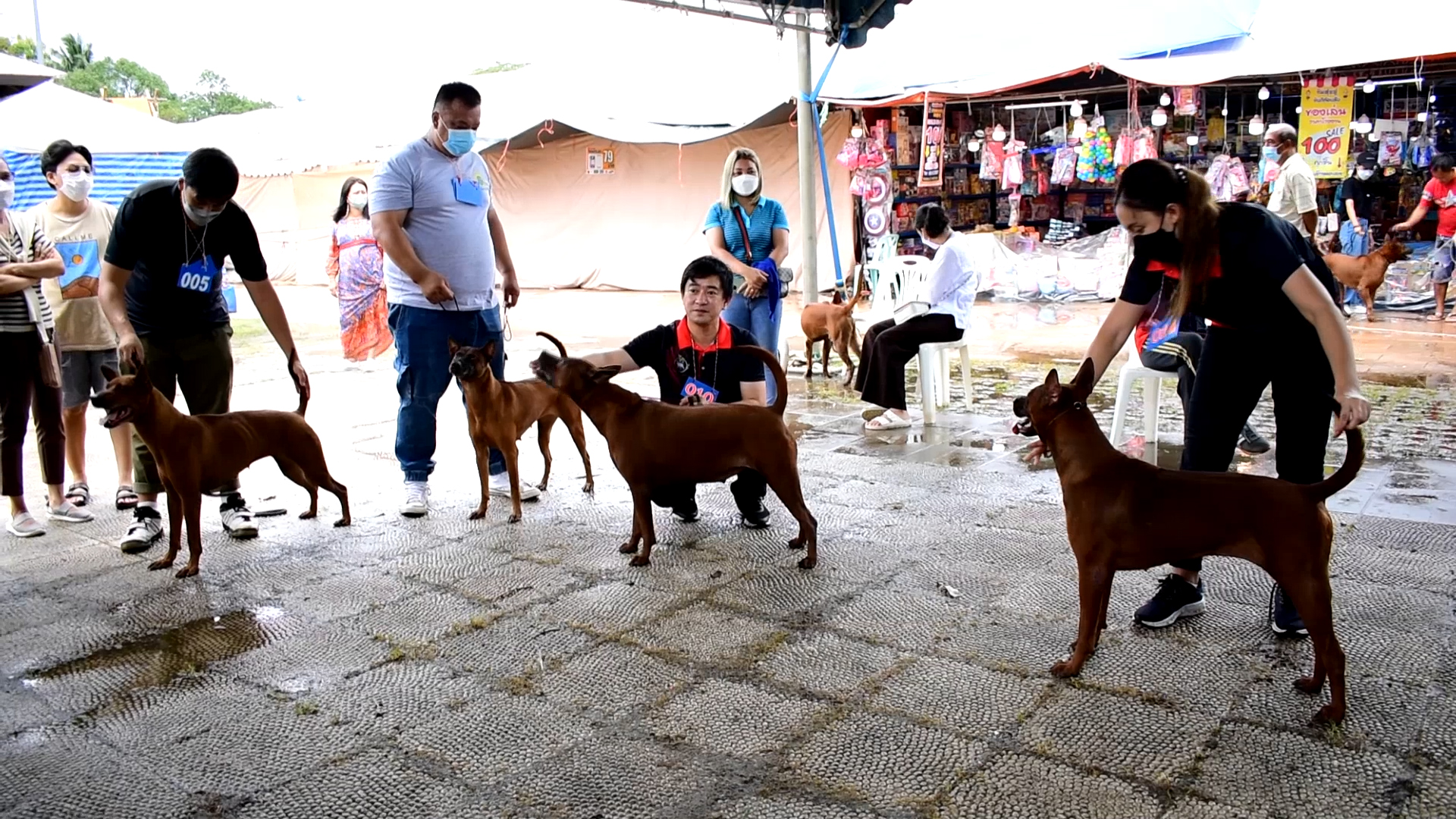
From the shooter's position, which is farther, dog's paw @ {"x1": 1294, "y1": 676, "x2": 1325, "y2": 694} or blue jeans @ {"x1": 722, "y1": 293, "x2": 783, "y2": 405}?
blue jeans @ {"x1": 722, "y1": 293, "x2": 783, "y2": 405}

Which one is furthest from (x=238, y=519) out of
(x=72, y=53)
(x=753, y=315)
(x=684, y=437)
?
(x=72, y=53)

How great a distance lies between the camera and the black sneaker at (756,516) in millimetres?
4809

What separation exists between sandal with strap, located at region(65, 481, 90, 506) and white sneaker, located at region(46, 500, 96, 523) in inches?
8.1

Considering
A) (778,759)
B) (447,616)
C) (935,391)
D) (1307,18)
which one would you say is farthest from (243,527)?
(1307,18)

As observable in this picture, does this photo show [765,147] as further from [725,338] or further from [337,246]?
[725,338]

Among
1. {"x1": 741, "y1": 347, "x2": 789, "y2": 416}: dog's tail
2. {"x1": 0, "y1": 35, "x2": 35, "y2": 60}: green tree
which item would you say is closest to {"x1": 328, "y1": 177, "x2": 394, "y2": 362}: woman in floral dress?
{"x1": 741, "y1": 347, "x2": 789, "y2": 416}: dog's tail

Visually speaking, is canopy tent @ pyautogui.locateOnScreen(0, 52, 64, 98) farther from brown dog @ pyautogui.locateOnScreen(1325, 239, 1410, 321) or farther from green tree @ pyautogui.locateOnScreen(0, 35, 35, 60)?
green tree @ pyautogui.locateOnScreen(0, 35, 35, 60)

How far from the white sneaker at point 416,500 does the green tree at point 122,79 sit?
59.1 m

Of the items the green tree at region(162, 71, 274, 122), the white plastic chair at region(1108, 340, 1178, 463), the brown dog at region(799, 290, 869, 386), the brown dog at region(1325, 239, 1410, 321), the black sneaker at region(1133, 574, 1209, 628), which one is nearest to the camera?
the black sneaker at region(1133, 574, 1209, 628)

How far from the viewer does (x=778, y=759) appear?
2717 millimetres

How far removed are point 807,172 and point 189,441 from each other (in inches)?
302

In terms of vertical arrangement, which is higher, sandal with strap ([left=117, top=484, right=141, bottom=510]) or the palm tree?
the palm tree

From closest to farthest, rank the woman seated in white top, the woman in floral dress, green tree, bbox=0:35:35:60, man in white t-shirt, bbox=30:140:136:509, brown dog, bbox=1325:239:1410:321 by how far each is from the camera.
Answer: man in white t-shirt, bbox=30:140:136:509 < the woman seated in white top < the woman in floral dress < brown dog, bbox=1325:239:1410:321 < green tree, bbox=0:35:35:60

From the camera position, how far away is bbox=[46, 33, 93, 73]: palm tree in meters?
54.7
